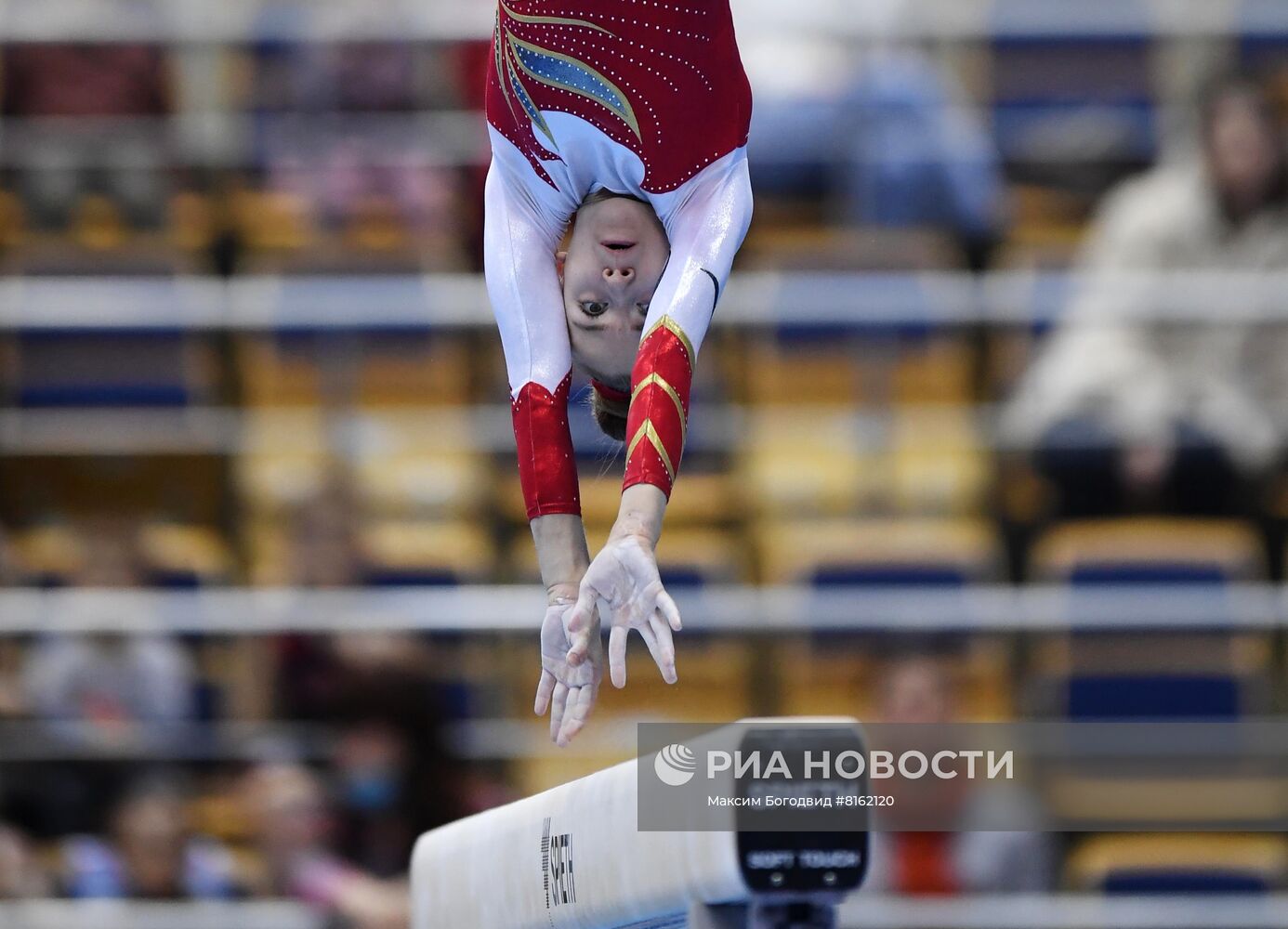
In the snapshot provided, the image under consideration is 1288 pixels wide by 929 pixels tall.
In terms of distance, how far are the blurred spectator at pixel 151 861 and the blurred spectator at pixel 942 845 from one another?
1.68 m

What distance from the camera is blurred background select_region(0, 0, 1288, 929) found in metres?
5.23

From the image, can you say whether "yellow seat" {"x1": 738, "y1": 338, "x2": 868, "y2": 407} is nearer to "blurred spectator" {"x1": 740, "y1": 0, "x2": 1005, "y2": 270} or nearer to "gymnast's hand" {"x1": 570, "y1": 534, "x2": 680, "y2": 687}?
"blurred spectator" {"x1": 740, "y1": 0, "x2": 1005, "y2": 270}

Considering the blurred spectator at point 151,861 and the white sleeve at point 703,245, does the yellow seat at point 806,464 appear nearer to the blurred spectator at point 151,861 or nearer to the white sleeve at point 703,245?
the blurred spectator at point 151,861

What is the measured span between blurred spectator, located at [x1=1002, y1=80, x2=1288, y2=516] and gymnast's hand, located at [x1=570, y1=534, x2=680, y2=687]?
3.23 m

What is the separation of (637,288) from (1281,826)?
10.1 ft

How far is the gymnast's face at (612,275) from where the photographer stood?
10.0 ft

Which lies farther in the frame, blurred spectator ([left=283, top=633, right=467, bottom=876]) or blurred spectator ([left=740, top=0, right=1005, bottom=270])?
blurred spectator ([left=740, top=0, right=1005, bottom=270])

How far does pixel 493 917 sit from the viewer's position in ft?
11.2

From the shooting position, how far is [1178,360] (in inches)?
234

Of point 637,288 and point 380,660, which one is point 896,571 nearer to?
point 380,660

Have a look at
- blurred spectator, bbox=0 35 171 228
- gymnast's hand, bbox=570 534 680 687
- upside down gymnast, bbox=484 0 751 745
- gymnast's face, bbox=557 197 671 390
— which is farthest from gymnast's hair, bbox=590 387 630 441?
blurred spectator, bbox=0 35 171 228

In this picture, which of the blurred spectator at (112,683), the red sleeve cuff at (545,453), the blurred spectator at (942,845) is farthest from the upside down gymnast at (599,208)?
the blurred spectator at (112,683)

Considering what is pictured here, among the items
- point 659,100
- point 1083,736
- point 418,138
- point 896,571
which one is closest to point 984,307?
point 896,571

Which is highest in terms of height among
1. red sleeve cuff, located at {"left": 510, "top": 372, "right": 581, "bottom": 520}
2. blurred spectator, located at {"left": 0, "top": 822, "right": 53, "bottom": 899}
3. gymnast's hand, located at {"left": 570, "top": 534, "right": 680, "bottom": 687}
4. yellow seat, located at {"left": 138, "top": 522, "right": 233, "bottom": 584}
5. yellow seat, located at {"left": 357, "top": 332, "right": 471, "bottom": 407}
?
yellow seat, located at {"left": 357, "top": 332, "right": 471, "bottom": 407}
